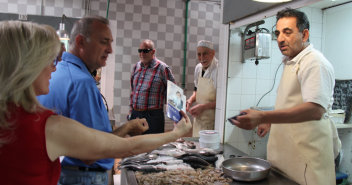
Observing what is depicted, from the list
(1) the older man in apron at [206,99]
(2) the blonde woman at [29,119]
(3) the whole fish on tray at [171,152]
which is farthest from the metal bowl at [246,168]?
(1) the older man in apron at [206,99]

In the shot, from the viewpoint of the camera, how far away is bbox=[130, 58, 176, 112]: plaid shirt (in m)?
4.00

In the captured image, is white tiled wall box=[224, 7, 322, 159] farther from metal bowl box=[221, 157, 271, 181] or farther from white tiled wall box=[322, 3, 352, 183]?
metal bowl box=[221, 157, 271, 181]

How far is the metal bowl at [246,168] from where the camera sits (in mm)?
1653

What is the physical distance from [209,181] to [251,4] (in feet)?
4.97

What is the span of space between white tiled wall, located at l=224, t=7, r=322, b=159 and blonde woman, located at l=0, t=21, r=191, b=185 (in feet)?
6.50

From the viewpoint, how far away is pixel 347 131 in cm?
325

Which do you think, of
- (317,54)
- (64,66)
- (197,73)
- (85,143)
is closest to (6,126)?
(85,143)

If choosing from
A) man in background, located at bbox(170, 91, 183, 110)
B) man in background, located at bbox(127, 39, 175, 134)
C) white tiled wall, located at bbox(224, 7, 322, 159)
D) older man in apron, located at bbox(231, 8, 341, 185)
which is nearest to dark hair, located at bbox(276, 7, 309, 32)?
older man in apron, located at bbox(231, 8, 341, 185)

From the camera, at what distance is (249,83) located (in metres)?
2.90

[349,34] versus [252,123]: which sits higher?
[349,34]

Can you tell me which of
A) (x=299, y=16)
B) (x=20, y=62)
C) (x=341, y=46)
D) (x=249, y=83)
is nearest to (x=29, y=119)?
(x=20, y=62)

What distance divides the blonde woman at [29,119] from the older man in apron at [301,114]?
103cm

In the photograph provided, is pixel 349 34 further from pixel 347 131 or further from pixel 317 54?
pixel 317 54

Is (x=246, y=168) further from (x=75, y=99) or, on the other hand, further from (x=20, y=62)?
(x=20, y=62)
